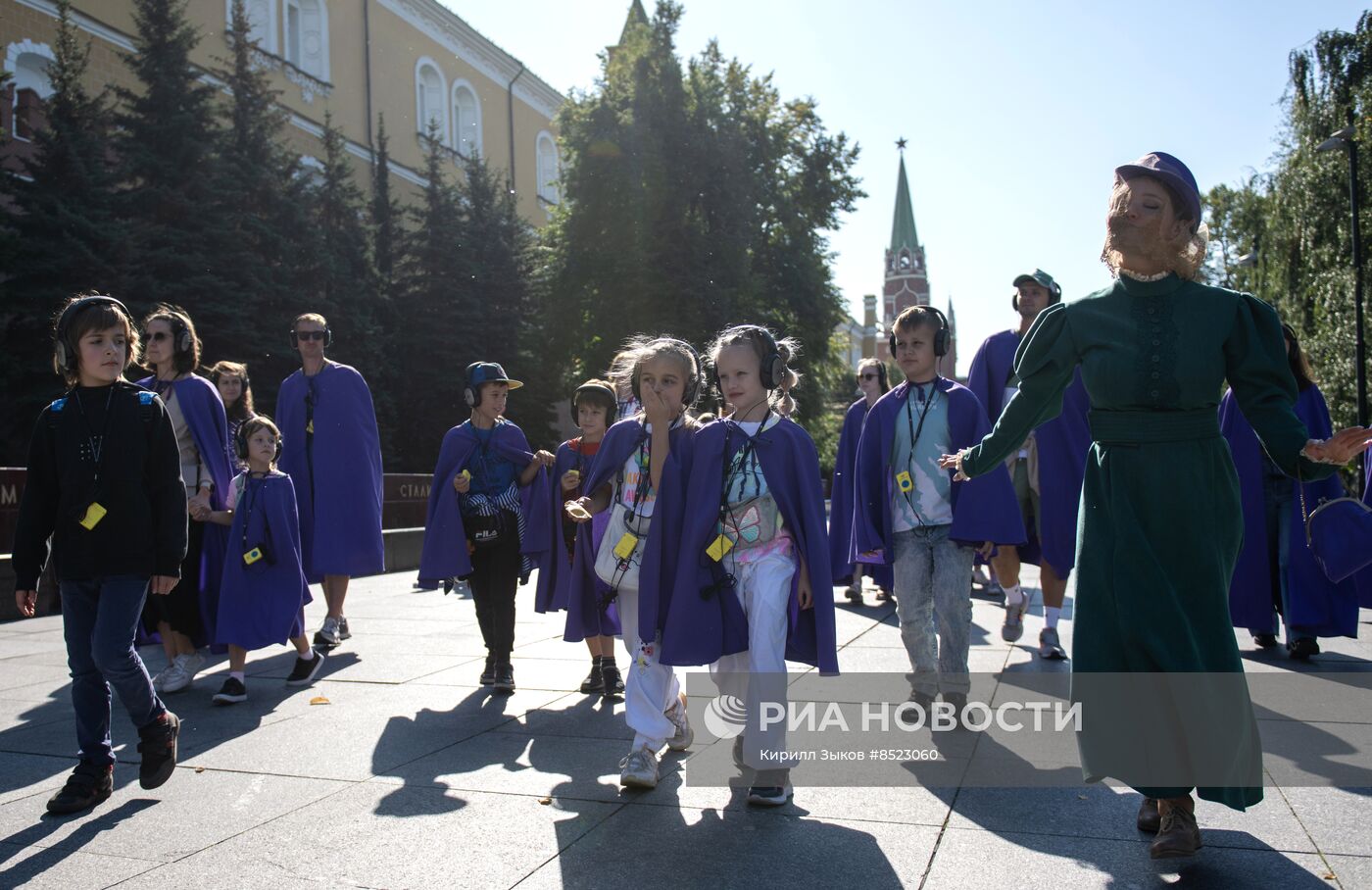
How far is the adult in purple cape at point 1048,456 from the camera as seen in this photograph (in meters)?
6.98

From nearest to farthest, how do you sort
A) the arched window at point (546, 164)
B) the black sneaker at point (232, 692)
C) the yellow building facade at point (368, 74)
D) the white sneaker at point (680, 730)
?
the white sneaker at point (680, 730)
the black sneaker at point (232, 692)
the yellow building facade at point (368, 74)
the arched window at point (546, 164)

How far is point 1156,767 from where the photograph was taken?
3.49 metres

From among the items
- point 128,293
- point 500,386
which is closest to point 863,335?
point 128,293

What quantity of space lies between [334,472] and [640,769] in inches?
176

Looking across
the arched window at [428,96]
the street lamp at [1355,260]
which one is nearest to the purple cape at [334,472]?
the street lamp at [1355,260]

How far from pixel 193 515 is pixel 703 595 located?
3615 mm

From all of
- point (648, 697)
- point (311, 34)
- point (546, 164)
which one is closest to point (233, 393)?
point (648, 697)

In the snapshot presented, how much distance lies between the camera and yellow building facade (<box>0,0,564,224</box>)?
24.9 meters

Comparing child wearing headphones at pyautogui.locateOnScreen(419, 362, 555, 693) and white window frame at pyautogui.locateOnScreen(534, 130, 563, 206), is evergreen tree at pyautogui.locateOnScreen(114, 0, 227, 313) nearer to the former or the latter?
child wearing headphones at pyautogui.locateOnScreen(419, 362, 555, 693)

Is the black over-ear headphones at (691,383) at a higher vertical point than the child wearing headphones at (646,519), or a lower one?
higher

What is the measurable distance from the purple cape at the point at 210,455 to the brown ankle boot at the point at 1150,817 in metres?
5.05

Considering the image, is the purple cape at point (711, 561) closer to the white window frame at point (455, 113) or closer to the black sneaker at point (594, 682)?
the black sneaker at point (594, 682)

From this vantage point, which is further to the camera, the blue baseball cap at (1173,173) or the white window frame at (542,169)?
the white window frame at (542,169)

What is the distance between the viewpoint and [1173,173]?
11.9ft
